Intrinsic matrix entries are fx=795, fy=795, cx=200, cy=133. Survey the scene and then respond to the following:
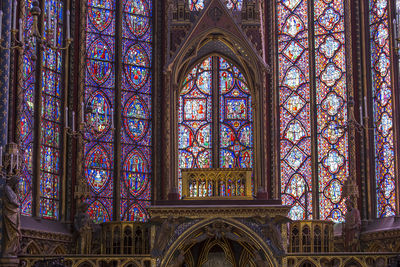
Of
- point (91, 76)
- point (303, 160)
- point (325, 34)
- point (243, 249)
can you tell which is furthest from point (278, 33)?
point (243, 249)

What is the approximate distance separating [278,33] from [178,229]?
832 centimetres

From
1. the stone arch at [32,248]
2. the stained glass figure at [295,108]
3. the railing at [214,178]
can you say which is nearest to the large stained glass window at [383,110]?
the stained glass figure at [295,108]

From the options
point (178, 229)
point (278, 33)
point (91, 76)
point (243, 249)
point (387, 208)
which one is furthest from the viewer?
point (278, 33)

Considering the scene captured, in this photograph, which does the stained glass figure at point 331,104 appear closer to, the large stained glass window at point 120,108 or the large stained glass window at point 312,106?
the large stained glass window at point 312,106

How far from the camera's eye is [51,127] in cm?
1986

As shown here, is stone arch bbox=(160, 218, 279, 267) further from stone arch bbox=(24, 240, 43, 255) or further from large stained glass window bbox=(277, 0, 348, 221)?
large stained glass window bbox=(277, 0, 348, 221)

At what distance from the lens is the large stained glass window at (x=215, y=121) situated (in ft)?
71.4

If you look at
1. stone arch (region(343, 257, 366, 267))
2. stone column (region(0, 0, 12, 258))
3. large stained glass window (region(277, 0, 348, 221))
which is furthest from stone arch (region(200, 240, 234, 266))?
stone column (region(0, 0, 12, 258))

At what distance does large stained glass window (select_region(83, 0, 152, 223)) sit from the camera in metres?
20.7

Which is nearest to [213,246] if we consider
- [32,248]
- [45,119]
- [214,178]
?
[214,178]

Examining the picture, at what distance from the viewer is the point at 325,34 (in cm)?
2188

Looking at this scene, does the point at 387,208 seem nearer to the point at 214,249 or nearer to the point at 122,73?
the point at 214,249

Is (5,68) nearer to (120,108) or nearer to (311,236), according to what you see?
(120,108)

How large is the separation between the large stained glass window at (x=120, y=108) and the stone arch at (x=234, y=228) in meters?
4.76
